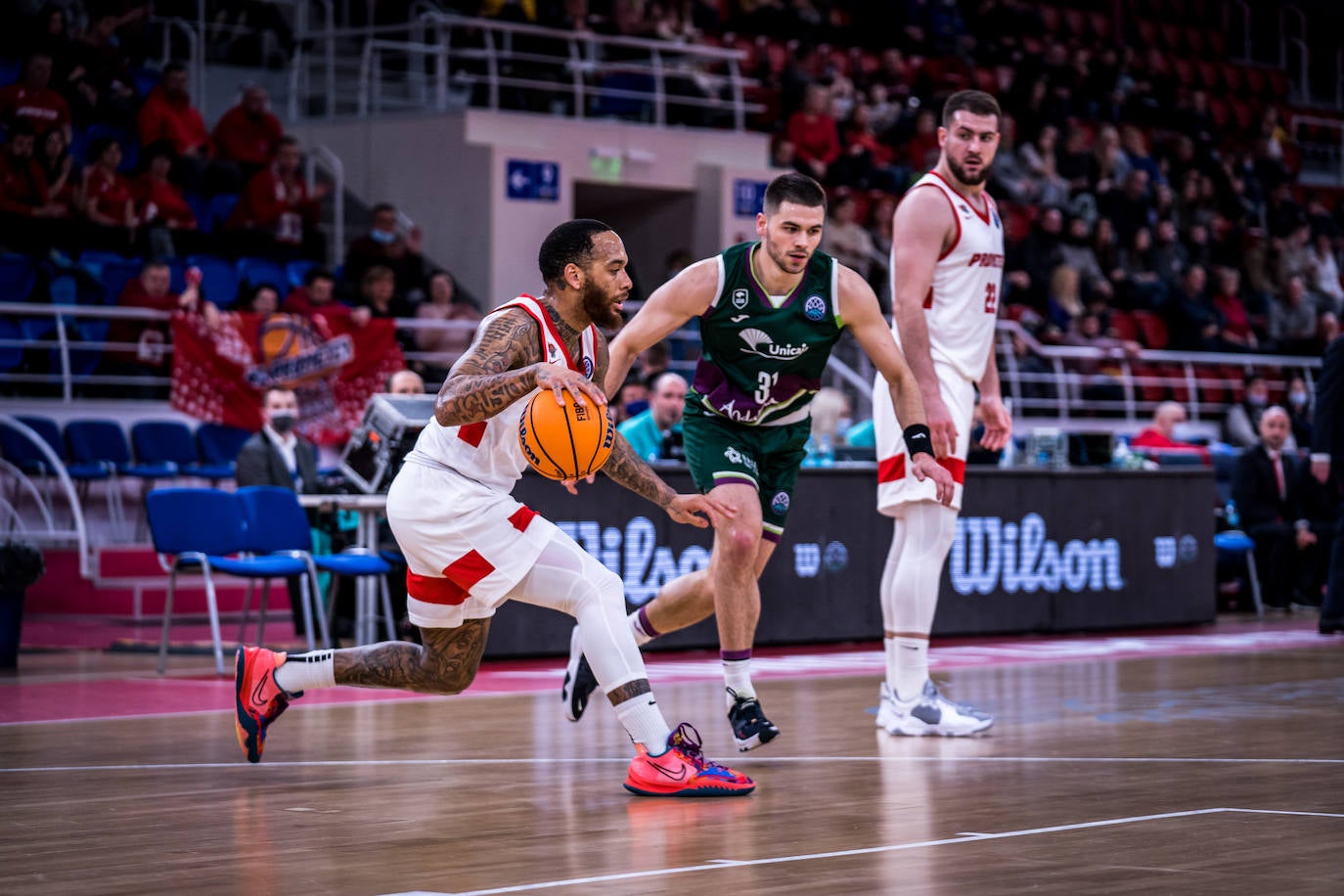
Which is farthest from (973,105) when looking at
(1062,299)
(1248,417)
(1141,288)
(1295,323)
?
(1295,323)

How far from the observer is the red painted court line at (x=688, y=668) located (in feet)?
27.7

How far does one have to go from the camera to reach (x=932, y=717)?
7129 mm

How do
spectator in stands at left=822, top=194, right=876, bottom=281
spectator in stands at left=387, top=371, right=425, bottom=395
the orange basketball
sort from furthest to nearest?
spectator in stands at left=822, top=194, right=876, bottom=281 → spectator in stands at left=387, top=371, right=425, bottom=395 → the orange basketball

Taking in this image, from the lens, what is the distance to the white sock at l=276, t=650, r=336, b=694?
233 inches

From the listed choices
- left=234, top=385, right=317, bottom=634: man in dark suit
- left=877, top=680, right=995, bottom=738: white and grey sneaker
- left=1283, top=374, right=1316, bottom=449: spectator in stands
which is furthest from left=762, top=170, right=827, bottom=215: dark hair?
left=1283, top=374, right=1316, bottom=449: spectator in stands

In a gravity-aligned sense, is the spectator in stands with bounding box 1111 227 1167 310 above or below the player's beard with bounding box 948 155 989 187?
above

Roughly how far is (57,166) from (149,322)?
1648mm

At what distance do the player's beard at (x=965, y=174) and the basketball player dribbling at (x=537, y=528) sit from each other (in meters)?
2.25

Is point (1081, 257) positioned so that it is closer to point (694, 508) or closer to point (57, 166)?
point (57, 166)

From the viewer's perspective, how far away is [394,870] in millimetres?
4344

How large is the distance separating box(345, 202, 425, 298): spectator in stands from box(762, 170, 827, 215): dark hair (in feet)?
35.9

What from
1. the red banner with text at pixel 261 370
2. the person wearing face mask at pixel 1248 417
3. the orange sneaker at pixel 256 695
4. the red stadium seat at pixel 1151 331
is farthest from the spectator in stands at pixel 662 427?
the red stadium seat at pixel 1151 331

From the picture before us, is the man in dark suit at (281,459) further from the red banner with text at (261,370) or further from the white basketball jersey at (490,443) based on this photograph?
the white basketball jersey at (490,443)

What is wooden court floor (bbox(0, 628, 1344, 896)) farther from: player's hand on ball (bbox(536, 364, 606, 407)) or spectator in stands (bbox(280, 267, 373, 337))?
spectator in stands (bbox(280, 267, 373, 337))
